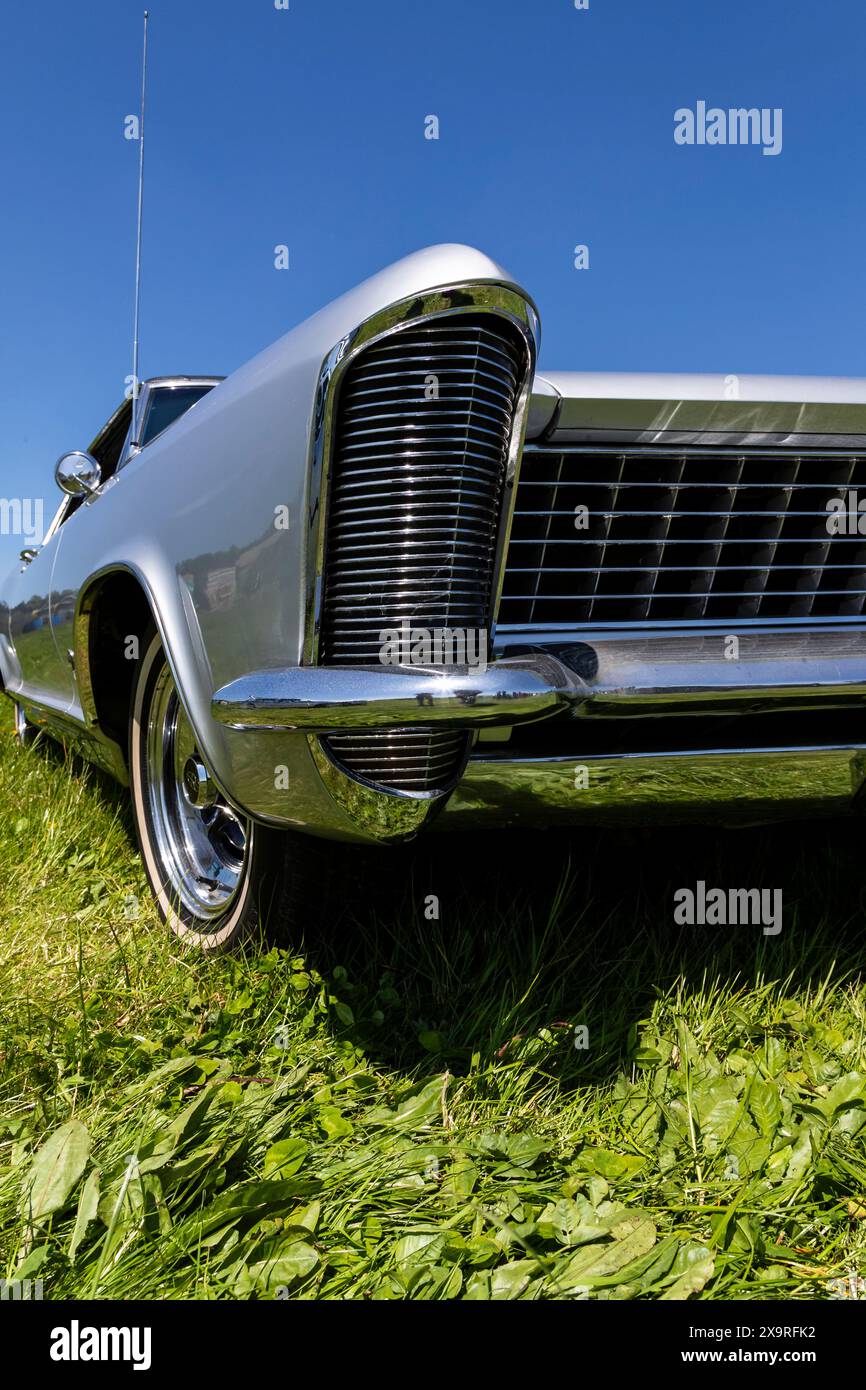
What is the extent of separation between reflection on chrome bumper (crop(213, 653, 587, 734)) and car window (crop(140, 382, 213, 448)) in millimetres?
2027

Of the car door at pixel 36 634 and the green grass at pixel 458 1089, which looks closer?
the green grass at pixel 458 1089

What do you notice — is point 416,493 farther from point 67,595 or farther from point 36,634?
point 36,634

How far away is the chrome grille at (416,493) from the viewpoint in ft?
4.79

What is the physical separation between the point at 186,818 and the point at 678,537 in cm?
135

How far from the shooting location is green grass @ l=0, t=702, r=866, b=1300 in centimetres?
132

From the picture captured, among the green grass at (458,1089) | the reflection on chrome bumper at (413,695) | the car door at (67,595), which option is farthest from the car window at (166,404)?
the reflection on chrome bumper at (413,695)

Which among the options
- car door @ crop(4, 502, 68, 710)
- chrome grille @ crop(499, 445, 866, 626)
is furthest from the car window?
chrome grille @ crop(499, 445, 866, 626)

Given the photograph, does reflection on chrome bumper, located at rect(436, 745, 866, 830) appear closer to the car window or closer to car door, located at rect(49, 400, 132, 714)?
car door, located at rect(49, 400, 132, 714)

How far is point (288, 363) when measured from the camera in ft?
5.37

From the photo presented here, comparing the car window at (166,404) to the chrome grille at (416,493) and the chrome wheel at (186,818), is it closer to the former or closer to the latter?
the chrome wheel at (186,818)

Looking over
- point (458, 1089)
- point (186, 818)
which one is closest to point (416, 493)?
point (458, 1089)

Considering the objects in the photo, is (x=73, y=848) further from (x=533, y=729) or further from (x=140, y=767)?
(x=533, y=729)
